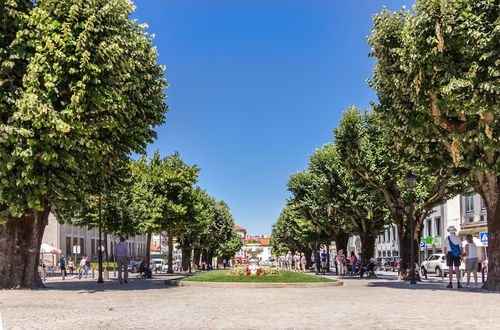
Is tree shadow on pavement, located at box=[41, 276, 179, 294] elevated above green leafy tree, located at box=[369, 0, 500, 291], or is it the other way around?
green leafy tree, located at box=[369, 0, 500, 291]

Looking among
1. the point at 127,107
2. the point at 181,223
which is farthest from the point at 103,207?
the point at 127,107

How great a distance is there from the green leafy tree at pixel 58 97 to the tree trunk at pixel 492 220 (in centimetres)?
1184

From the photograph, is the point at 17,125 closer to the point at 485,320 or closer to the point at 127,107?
the point at 127,107

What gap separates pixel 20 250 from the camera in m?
18.5

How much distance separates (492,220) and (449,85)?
5.40 metres

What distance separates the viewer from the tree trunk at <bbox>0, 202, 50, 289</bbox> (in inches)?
718

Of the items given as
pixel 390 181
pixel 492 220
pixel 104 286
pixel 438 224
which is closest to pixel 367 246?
pixel 390 181

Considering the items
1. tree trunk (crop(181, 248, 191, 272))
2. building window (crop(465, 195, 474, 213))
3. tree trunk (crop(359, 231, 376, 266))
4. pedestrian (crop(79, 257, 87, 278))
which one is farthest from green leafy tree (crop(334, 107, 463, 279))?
tree trunk (crop(181, 248, 191, 272))

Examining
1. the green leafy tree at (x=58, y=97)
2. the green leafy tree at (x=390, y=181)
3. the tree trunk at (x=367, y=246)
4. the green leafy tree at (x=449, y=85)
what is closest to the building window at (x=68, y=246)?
the tree trunk at (x=367, y=246)

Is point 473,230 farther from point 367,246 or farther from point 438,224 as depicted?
point 367,246

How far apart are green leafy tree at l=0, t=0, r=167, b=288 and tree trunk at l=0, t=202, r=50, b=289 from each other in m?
0.05

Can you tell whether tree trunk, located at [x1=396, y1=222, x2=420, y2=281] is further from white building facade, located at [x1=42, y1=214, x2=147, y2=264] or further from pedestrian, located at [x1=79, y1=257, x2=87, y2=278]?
white building facade, located at [x1=42, y1=214, x2=147, y2=264]

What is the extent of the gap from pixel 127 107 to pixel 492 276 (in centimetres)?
1293

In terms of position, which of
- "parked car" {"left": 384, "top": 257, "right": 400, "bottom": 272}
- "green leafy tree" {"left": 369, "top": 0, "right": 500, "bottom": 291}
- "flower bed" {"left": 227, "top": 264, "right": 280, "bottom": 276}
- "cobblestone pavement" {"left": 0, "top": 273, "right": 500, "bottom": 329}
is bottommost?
"parked car" {"left": 384, "top": 257, "right": 400, "bottom": 272}
